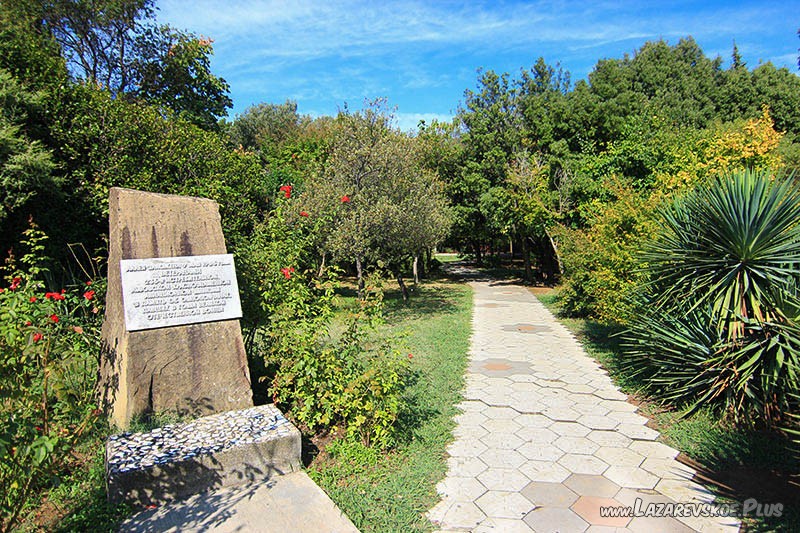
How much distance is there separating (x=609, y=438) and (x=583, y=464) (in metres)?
0.70

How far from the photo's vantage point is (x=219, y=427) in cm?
408

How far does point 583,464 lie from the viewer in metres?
4.10

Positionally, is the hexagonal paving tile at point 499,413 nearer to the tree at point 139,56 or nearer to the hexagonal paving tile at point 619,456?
the hexagonal paving tile at point 619,456

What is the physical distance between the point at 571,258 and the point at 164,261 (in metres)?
9.09

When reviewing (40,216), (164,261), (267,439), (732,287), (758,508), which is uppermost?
(40,216)

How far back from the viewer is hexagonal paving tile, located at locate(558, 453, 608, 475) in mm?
3979

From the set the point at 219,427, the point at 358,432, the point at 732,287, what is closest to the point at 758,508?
the point at 732,287

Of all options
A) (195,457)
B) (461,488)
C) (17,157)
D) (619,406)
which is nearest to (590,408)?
(619,406)

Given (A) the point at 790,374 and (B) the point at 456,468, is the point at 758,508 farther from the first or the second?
(B) the point at 456,468

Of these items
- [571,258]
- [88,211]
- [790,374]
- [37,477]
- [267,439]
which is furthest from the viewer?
[571,258]

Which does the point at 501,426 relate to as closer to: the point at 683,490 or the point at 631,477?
the point at 631,477

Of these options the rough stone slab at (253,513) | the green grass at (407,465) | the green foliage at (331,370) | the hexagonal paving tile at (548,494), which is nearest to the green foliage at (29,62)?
the green foliage at (331,370)

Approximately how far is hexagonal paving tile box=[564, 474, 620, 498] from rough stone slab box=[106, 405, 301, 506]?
2248 millimetres

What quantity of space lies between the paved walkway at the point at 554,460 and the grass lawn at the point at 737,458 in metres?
0.15
